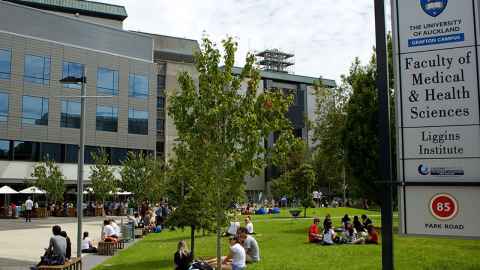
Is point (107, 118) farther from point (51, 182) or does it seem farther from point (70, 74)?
point (51, 182)

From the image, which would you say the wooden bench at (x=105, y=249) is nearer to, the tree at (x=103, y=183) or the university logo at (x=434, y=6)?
the university logo at (x=434, y=6)

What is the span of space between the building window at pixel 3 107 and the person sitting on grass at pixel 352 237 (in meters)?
41.3

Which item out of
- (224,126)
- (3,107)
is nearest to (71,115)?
(3,107)

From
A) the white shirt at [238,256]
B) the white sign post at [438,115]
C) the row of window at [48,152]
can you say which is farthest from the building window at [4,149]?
the white sign post at [438,115]

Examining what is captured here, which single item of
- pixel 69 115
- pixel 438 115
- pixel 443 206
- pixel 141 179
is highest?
pixel 69 115

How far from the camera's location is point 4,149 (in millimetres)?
52406

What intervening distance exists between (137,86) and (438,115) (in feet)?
198

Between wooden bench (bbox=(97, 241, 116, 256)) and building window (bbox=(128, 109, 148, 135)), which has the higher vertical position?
building window (bbox=(128, 109, 148, 135))

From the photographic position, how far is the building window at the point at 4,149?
2051 inches

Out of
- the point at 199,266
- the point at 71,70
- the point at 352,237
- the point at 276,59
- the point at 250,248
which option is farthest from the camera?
the point at 276,59

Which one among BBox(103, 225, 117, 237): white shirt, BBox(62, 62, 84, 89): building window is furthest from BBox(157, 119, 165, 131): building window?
BBox(103, 225, 117, 237): white shirt

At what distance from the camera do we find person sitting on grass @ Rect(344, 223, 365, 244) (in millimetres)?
21047

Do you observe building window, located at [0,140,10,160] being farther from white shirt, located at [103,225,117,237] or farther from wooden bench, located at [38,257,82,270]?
wooden bench, located at [38,257,82,270]

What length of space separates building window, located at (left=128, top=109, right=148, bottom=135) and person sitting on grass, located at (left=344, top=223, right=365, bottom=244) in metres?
44.1
